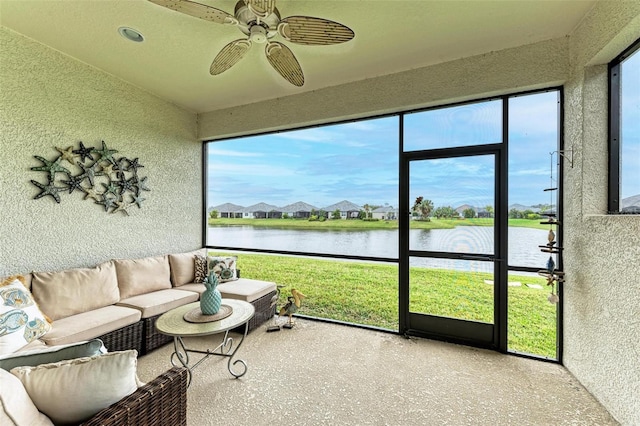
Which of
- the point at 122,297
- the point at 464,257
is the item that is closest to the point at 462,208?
the point at 464,257

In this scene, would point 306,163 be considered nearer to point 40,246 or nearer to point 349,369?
point 349,369

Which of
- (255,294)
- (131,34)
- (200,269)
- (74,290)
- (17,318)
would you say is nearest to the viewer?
(17,318)

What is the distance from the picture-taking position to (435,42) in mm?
2447

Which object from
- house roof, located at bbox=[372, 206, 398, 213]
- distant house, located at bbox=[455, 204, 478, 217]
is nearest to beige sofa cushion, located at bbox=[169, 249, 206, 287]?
house roof, located at bbox=[372, 206, 398, 213]

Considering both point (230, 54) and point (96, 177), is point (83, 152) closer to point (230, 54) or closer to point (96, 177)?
point (96, 177)

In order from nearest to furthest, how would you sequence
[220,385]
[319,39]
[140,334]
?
[319,39] < [220,385] < [140,334]

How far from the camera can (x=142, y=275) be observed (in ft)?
10.1

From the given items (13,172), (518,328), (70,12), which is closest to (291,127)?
(70,12)

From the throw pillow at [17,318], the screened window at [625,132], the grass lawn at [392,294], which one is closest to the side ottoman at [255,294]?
the grass lawn at [392,294]

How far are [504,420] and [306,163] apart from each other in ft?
10.7

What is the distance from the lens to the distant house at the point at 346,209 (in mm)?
3420

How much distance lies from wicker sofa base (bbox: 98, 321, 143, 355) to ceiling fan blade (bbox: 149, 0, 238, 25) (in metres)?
2.59

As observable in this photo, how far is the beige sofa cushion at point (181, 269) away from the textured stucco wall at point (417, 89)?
196 cm

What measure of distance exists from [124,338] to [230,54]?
2661 millimetres
